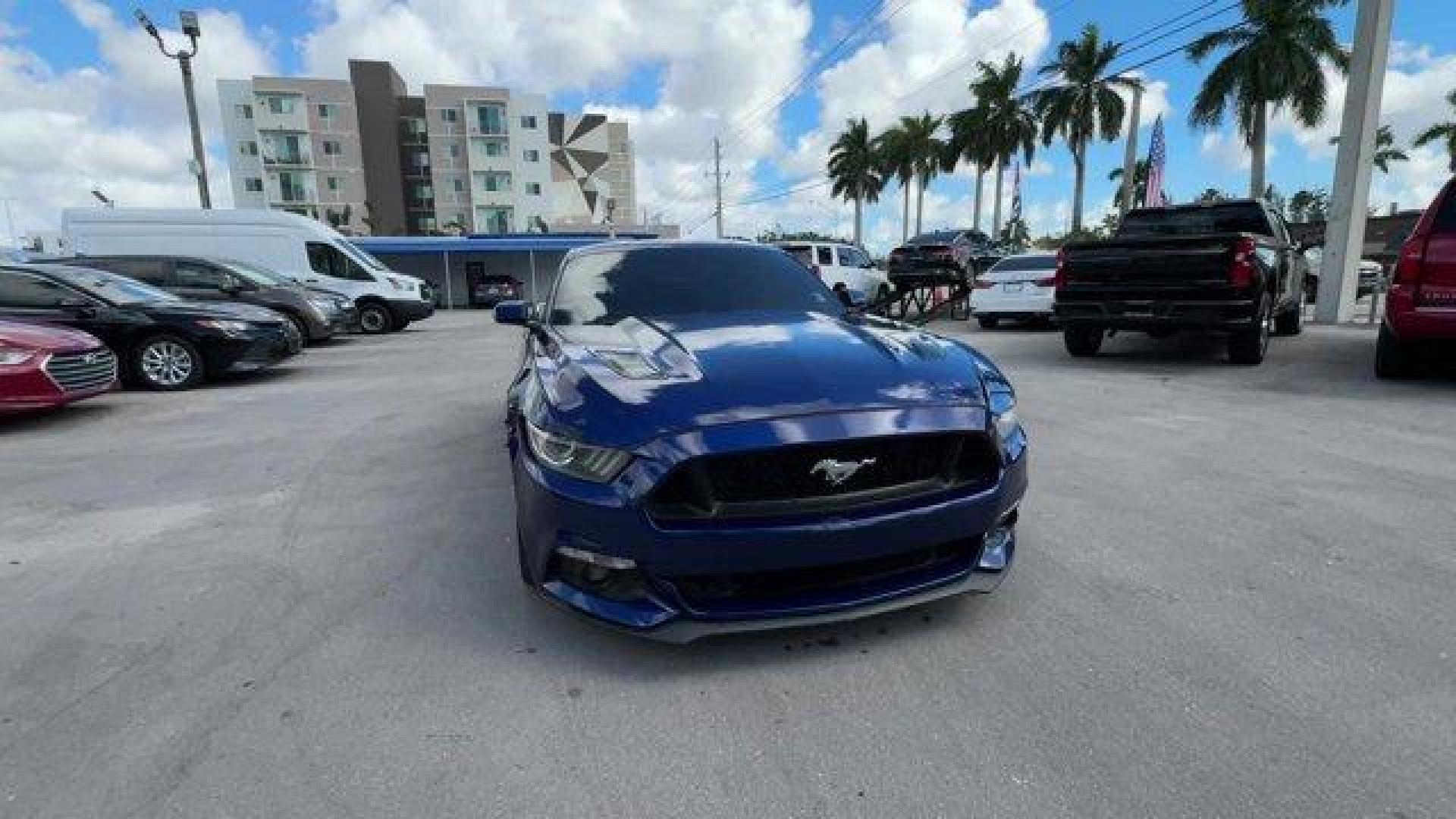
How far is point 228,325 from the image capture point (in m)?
9.25

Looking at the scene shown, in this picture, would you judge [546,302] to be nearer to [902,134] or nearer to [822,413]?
[822,413]

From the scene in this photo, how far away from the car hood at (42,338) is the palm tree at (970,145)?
4585 centimetres

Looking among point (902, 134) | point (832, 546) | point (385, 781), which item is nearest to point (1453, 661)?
point (832, 546)

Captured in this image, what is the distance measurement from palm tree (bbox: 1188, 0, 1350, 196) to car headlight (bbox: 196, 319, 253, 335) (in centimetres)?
3545

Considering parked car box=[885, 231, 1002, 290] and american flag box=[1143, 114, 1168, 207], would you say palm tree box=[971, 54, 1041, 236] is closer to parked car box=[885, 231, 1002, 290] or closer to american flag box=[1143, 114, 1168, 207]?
american flag box=[1143, 114, 1168, 207]

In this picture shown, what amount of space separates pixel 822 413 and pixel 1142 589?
64.3 inches

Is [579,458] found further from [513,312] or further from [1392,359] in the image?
[1392,359]

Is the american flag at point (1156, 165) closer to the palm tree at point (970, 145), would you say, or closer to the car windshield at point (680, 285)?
the palm tree at point (970, 145)

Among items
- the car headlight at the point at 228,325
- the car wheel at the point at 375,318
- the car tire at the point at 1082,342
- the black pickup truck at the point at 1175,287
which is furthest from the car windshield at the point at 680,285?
the car wheel at the point at 375,318

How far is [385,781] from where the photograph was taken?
2.06 m

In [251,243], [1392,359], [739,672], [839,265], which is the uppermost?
[251,243]

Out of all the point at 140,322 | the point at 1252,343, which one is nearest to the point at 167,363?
the point at 140,322

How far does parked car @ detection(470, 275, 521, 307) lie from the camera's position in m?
32.3

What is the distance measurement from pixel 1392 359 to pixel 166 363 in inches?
508
